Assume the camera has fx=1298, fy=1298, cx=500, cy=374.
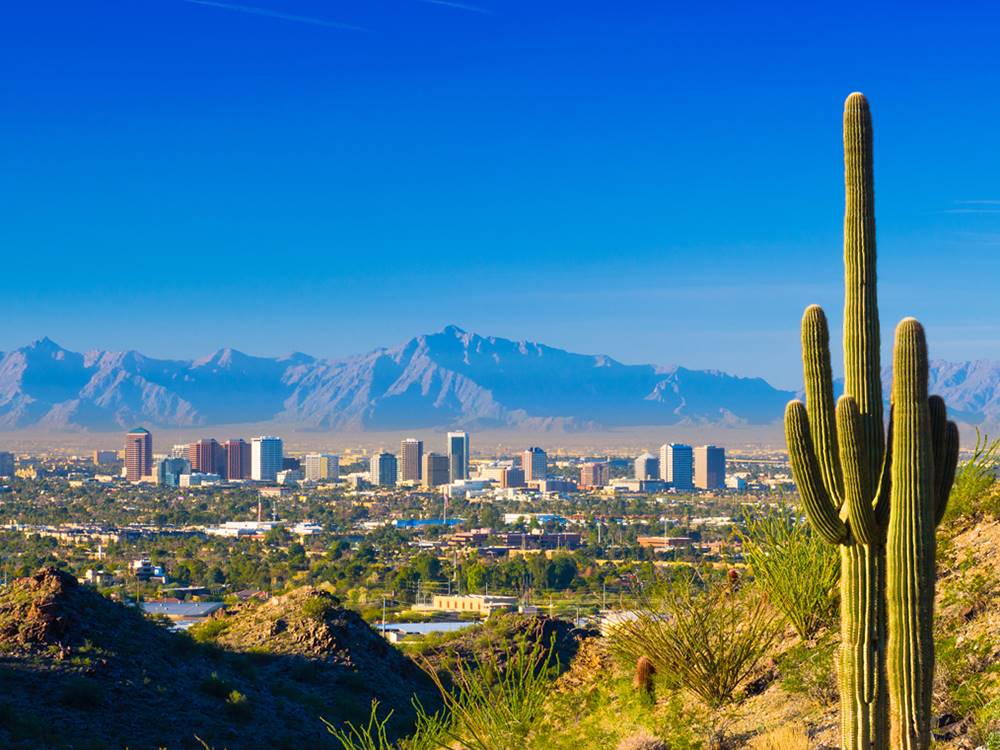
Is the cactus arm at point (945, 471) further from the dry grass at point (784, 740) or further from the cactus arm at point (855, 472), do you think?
the dry grass at point (784, 740)

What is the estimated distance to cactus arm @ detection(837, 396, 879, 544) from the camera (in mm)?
7672

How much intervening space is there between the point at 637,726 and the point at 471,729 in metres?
1.91

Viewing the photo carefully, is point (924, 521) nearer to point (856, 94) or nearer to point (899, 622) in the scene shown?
point (899, 622)

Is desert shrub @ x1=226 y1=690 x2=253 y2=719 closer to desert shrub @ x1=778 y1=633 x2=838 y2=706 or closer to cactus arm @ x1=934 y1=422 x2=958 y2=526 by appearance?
desert shrub @ x1=778 y1=633 x2=838 y2=706

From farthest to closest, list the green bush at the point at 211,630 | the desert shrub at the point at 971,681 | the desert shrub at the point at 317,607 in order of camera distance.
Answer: the green bush at the point at 211,630
the desert shrub at the point at 317,607
the desert shrub at the point at 971,681

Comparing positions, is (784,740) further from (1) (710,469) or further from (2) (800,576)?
(1) (710,469)

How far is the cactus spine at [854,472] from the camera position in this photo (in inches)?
299

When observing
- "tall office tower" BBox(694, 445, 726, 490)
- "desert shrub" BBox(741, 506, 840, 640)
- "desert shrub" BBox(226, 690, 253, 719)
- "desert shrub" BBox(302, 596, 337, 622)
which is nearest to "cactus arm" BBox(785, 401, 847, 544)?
"desert shrub" BBox(741, 506, 840, 640)

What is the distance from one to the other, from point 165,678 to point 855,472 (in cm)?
1290

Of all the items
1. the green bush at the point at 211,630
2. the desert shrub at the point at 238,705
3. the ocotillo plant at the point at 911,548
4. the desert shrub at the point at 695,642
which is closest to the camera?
the ocotillo plant at the point at 911,548

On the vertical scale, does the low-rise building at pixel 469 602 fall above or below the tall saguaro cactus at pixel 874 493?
below

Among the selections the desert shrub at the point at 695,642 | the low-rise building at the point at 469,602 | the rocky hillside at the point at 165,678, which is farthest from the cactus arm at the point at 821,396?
the low-rise building at the point at 469,602

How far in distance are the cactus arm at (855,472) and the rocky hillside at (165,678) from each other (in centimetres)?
1078

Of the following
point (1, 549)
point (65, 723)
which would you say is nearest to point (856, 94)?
point (65, 723)
